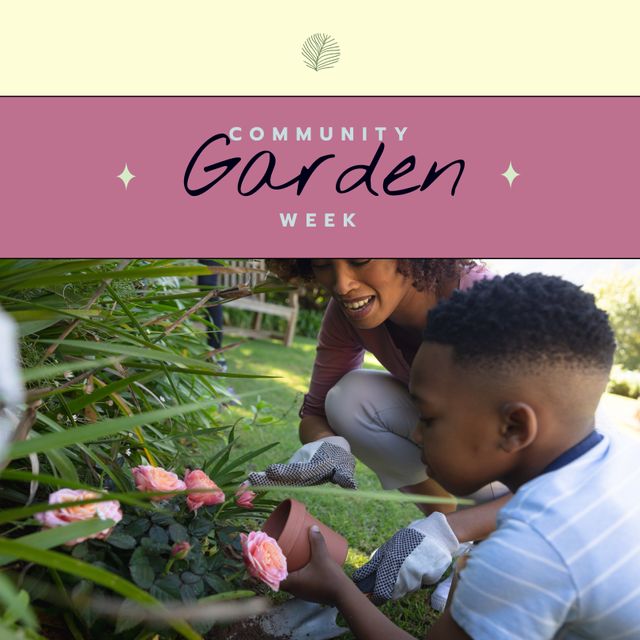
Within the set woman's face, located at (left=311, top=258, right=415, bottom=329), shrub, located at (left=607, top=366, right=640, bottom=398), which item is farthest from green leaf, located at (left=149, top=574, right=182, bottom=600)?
shrub, located at (left=607, top=366, right=640, bottom=398)

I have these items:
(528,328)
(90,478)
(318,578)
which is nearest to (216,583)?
(318,578)

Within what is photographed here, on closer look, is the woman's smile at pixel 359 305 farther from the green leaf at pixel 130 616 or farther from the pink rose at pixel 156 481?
the green leaf at pixel 130 616

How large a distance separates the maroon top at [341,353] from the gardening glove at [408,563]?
573 millimetres

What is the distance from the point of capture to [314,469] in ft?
5.26

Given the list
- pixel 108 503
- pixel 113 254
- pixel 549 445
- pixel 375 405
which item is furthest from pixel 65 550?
pixel 375 405

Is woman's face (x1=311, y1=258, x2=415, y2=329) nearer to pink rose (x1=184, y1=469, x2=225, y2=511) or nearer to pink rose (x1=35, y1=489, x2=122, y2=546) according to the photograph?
pink rose (x1=184, y1=469, x2=225, y2=511)

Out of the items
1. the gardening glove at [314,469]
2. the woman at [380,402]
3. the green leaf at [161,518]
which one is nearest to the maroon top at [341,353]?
the woman at [380,402]

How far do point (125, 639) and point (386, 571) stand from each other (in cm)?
58

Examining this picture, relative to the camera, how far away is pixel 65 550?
3.71 feet

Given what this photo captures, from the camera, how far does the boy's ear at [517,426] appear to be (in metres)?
1.06

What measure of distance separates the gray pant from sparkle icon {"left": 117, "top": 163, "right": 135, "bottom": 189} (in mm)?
870

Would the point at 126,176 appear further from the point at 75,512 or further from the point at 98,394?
the point at 75,512

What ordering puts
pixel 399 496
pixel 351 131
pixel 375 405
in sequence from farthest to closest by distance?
pixel 375 405 → pixel 351 131 → pixel 399 496

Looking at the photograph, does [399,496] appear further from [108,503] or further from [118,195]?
[118,195]
